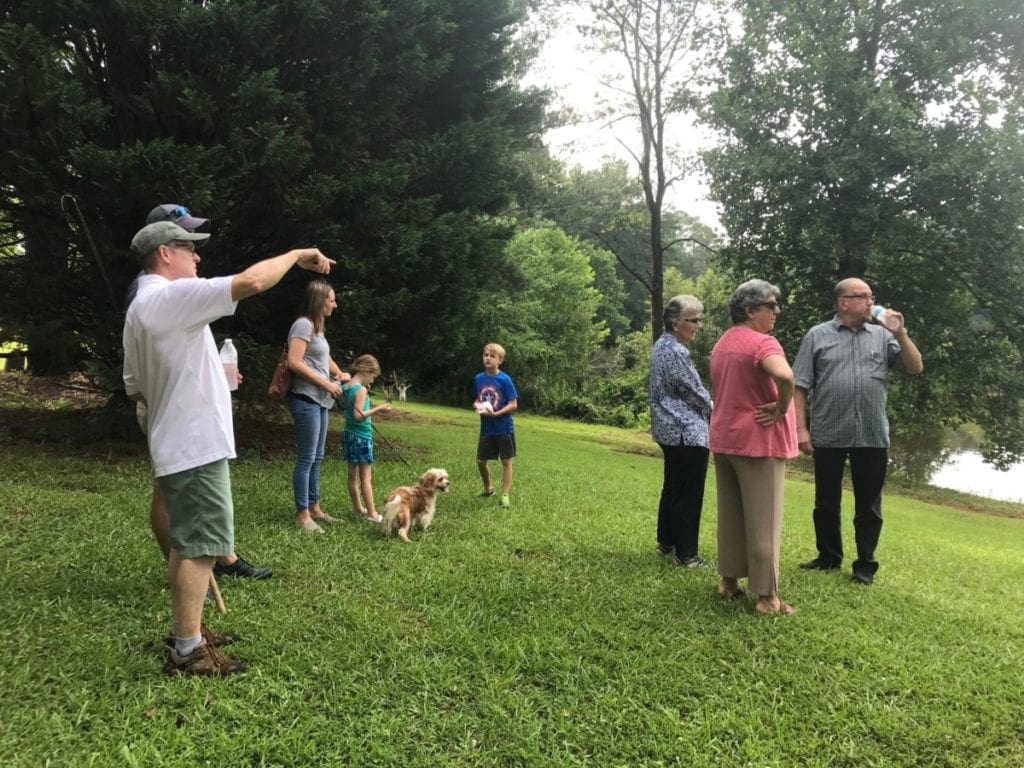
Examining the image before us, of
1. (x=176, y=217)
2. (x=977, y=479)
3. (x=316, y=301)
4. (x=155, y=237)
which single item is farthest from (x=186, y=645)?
(x=977, y=479)

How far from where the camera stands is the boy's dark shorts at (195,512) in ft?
9.00

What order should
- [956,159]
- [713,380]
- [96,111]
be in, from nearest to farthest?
[713,380]
[96,111]
[956,159]

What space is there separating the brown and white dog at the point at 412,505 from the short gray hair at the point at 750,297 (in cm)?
268

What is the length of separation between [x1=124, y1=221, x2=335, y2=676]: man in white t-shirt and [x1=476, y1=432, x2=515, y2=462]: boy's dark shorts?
3.79m

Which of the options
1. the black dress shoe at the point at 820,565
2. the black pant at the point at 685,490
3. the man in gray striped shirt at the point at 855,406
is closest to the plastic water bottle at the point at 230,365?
the black pant at the point at 685,490

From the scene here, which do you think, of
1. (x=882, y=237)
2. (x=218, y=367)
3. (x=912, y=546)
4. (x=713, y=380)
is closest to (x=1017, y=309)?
(x=882, y=237)

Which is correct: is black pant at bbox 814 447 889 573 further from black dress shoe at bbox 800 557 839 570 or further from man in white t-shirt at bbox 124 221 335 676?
man in white t-shirt at bbox 124 221 335 676

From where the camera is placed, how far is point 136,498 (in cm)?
569

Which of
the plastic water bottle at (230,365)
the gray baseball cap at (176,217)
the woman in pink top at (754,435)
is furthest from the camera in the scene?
the woman in pink top at (754,435)

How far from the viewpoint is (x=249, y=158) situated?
22.5ft

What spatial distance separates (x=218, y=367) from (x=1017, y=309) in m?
17.0

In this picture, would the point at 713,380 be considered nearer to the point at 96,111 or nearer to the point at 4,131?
the point at 96,111

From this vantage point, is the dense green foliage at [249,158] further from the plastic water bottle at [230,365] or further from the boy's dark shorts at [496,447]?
the plastic water bottle at [230,365]

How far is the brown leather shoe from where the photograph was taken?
111 inches
